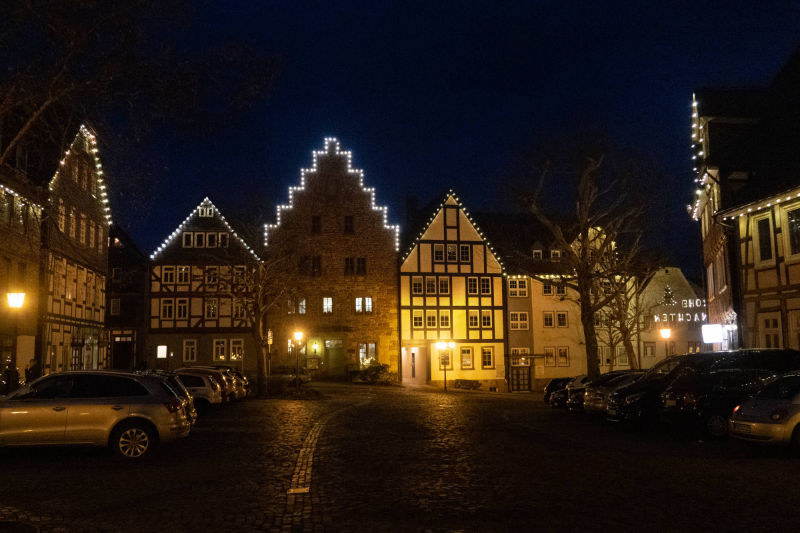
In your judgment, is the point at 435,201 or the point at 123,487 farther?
the point at 435,201

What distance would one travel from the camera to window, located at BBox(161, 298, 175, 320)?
5531 centimetres

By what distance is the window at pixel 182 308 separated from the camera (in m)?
55.5

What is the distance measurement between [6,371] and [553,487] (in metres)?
Result: 24.3

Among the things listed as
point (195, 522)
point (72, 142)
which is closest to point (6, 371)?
→ point (72, 142)

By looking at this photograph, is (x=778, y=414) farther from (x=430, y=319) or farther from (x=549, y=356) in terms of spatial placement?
(x=549, y=356)

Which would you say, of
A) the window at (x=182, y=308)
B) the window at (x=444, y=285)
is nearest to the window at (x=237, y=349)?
the window at (x=182, y=308)

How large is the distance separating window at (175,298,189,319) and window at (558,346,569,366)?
26368mm

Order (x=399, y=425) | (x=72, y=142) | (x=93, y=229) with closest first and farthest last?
1. (x=72, y=142)
2. (x=399, y=425)
3. (x=93, y=229)

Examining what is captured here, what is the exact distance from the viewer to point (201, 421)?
23547 mm

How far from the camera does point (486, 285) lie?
2228 inches

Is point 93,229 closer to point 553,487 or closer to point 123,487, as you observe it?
point 123,487

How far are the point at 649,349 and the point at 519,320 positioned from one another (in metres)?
10.7

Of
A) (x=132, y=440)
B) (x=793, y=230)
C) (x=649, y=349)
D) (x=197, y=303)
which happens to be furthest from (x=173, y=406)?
(x=649, y=349)

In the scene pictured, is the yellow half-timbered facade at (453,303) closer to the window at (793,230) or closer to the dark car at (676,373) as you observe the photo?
the window at (793,230)
